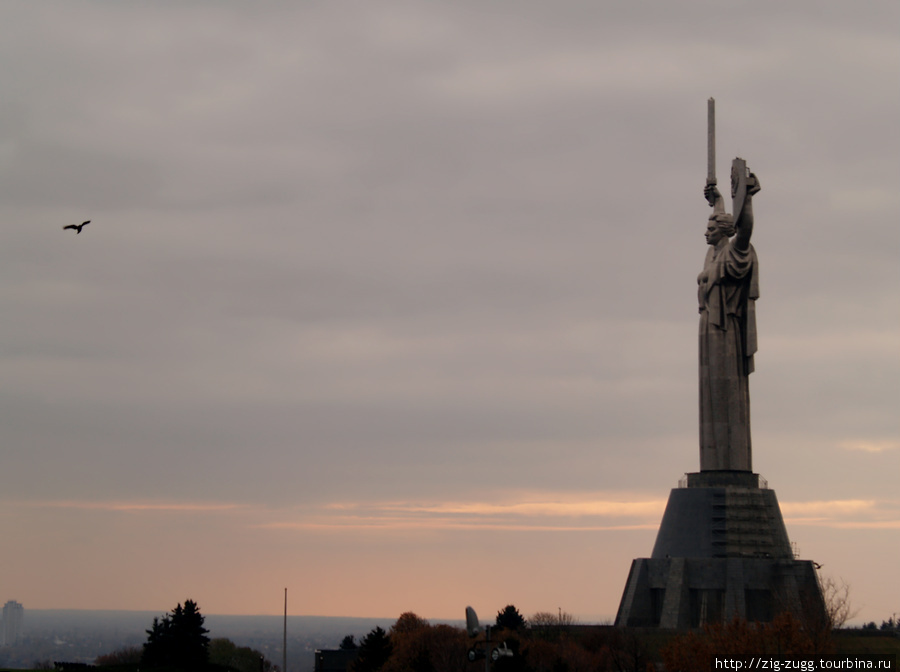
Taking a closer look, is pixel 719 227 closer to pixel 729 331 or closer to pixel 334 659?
pixel 729 331

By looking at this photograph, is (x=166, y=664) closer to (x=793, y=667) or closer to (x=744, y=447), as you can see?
(x=744, y=447)

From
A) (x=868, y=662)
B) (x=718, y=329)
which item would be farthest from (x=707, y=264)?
(x=868, y=662)

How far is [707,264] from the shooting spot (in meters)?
53.2

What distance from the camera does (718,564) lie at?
159 ft

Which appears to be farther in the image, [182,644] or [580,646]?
[182,644]

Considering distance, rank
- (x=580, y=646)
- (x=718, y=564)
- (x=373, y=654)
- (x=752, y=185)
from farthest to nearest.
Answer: (x=373, y=654), (x=752, y=185), (x=718, y=564), (x=580, y=646)

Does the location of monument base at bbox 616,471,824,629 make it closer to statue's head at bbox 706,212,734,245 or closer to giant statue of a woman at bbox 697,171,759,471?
giant statue of a woman at bbox 697,171,759,471

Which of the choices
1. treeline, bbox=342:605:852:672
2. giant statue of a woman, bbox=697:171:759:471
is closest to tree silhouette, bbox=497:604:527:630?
treeline, bbox=342:605:852:672

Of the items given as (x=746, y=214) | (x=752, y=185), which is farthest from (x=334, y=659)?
(x=752, y=185)

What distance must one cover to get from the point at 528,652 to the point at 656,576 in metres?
6.82

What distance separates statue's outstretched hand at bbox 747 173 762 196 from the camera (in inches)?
2016

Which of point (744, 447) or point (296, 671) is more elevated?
point (744, 447)

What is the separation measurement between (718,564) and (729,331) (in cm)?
1042

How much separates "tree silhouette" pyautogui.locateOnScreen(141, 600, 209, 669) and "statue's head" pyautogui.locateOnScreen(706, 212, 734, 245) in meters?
34.0
